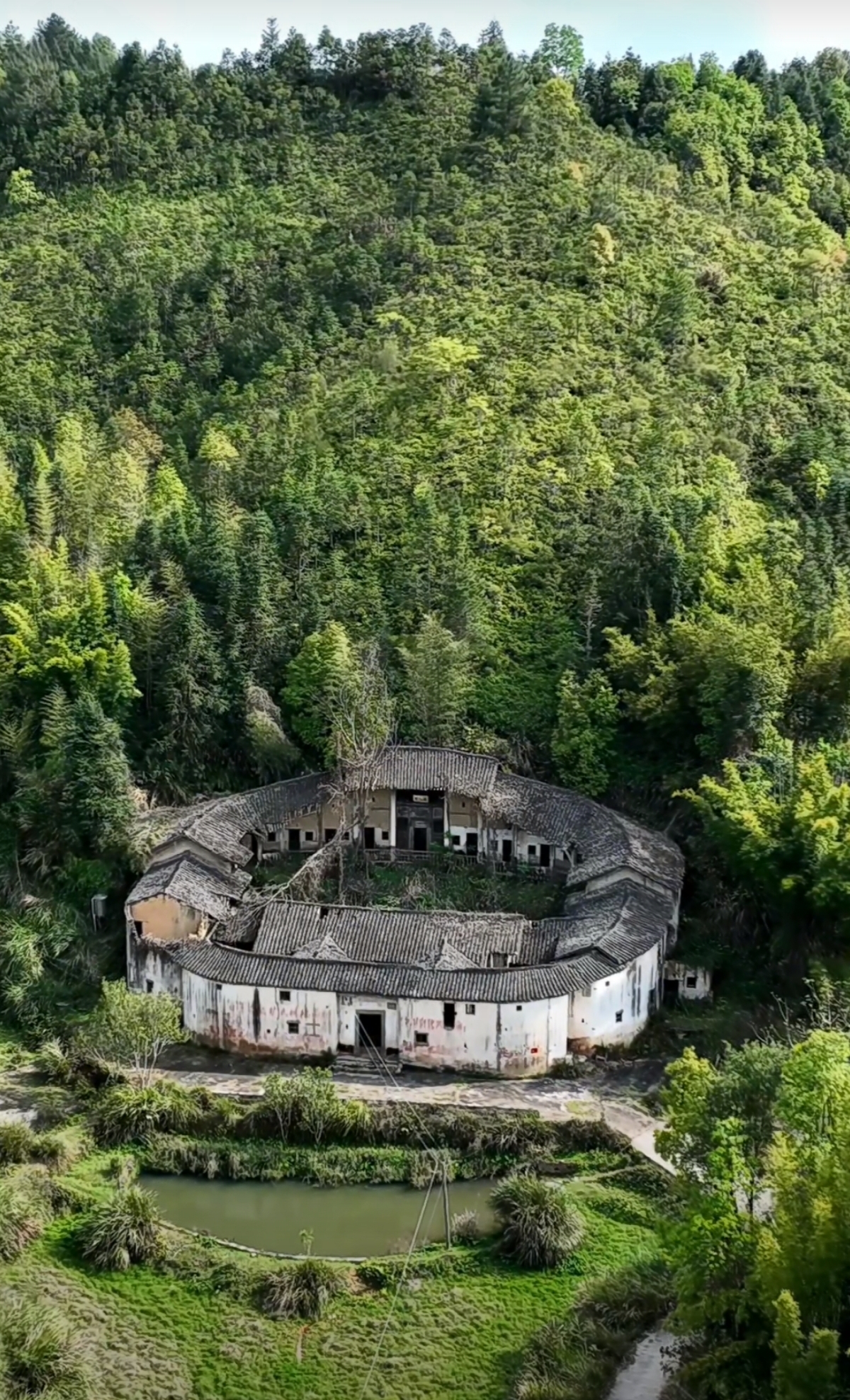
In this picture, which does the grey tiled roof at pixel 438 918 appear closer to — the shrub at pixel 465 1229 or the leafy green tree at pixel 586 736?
the leafy green tree at pixel 586 736

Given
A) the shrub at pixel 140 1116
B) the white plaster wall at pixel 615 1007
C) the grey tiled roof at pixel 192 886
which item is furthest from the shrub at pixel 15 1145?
the white plaster wall at pixel 615 1007

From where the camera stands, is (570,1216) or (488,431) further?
(488,431)

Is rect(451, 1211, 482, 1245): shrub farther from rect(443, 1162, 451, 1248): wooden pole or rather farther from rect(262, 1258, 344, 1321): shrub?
rect(262, 1258, 344, 1321): shrub

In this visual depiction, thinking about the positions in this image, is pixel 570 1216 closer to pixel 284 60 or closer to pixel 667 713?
pixel 667 713

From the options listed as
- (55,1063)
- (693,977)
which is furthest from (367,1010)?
(693,977)

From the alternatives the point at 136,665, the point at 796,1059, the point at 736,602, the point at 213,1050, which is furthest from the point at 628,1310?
the point at 136,665

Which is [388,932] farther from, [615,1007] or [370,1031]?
[615,1007]
